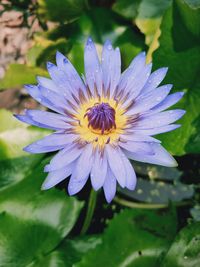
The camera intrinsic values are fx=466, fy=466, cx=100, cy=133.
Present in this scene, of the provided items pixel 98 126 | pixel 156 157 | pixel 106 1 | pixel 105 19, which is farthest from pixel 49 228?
pixel 106 1

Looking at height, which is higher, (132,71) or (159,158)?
(132,71)

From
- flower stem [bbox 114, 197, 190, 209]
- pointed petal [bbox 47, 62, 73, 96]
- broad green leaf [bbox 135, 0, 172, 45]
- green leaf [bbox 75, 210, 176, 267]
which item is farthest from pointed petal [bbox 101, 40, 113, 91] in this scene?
flower stem [bbox 114, 197, 190, 209]

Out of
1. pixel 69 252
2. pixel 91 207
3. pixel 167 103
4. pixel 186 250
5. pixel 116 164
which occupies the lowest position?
pixel 186 250

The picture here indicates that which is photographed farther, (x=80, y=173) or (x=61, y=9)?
(x=61, y=9)

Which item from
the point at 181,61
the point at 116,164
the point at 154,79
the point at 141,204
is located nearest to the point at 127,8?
the point at 181,61

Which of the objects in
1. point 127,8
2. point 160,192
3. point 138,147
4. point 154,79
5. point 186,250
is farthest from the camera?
point 127,8

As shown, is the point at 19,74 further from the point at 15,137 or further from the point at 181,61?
the point at 181,61
